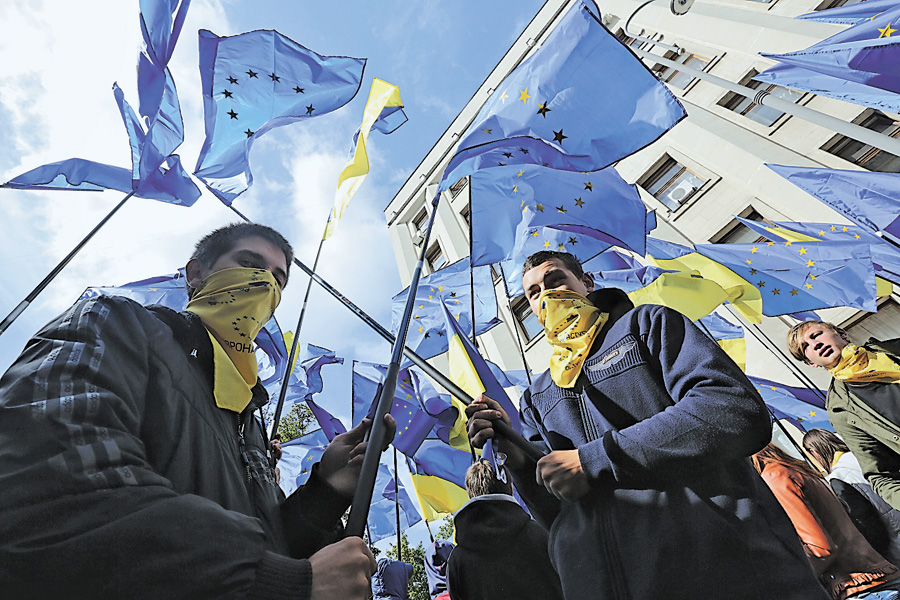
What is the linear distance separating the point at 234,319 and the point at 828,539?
3669 mm

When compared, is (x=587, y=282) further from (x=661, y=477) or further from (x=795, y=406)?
(x=795, y=406)

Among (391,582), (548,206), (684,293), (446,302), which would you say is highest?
(446,302)

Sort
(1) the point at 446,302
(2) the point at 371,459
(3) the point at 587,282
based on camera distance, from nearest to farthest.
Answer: (2) the point at 371,459 < (3) the point at 587,282 < (1) the point at 446,302

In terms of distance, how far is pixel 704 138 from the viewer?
1434 centimetres

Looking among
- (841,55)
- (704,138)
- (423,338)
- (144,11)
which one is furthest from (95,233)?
(704,138)

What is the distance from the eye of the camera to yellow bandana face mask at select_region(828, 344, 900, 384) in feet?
12.7

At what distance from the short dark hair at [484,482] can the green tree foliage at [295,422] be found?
13.6 m

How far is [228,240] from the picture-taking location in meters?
2.08

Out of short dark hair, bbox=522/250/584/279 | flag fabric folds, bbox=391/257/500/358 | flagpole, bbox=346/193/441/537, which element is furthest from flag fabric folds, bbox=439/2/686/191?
flag fabric folds, bbox=391/257/500/358

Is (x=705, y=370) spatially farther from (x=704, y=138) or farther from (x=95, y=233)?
(x=704, y=138)

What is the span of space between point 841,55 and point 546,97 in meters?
2.60

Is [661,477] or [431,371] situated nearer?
[661,477]

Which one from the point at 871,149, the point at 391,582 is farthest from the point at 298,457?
the point at 871,149

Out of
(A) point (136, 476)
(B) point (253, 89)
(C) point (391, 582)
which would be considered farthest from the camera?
(C) point (391, 582)
